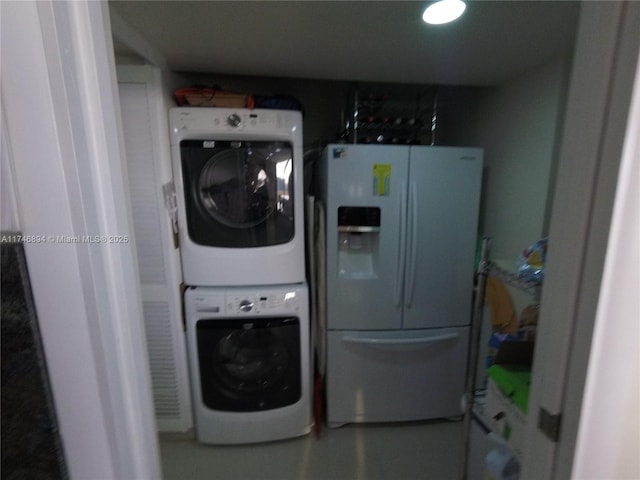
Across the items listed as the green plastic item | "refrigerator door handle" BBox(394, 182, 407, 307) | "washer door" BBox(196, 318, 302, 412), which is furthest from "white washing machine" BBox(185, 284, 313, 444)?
the green plastic item

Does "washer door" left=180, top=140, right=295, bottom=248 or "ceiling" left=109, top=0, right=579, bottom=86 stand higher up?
"ceiling" left=109, top=0, right=579, bottom=86

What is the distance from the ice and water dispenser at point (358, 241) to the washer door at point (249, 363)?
445 mm

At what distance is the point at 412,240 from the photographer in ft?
5.55

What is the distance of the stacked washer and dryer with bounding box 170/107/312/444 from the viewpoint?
5.16 ft

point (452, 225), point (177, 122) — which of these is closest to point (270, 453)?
point (452, 225)

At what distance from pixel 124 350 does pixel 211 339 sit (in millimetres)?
1211

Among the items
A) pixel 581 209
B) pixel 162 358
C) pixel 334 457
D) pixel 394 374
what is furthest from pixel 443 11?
pixel 334 457

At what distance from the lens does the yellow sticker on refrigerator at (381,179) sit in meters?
1.64

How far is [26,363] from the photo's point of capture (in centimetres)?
44

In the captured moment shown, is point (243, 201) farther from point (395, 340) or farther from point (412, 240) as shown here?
point (395, 340)

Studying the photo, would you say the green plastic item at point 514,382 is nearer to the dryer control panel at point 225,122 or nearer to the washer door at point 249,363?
the washer door at point 249,363

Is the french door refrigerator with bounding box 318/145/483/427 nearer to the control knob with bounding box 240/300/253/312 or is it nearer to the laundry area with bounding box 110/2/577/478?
the laundry area with bounding box 110/2/577/478

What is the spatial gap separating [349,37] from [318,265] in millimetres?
1159

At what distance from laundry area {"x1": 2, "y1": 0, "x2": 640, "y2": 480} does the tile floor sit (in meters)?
0.01
